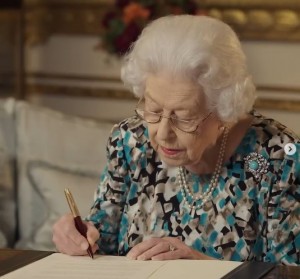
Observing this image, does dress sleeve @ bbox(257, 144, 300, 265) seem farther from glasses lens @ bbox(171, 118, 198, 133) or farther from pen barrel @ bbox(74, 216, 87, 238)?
pen barrel @ bbox(74, 216, 87, 238)

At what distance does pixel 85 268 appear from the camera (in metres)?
1.60

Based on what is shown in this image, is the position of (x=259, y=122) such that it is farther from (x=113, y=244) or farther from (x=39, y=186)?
(x=39, y=186)

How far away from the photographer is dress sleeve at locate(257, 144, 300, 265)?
1.94 meters

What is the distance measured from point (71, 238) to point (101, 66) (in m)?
2.16

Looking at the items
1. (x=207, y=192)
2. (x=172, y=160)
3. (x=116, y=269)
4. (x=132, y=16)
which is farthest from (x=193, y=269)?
(x=132, y=16)

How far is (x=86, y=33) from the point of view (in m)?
3.90

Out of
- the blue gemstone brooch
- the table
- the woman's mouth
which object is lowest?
the table

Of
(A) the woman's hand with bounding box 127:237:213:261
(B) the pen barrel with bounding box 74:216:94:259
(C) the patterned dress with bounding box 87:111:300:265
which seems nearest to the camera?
(A) the woman's hand with bounding box 127:237:213:261

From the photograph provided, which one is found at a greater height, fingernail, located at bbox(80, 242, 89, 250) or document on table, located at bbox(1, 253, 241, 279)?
document on table, located at bbox(1, 253, 241, 279)

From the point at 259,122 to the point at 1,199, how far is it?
45.7 inches

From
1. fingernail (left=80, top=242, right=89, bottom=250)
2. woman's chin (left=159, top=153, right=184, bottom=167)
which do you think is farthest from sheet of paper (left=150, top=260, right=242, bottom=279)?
woman's chin (left=159, top=153, right=184, bottom=167)

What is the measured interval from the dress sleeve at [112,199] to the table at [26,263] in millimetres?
364

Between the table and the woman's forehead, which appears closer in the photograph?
the table

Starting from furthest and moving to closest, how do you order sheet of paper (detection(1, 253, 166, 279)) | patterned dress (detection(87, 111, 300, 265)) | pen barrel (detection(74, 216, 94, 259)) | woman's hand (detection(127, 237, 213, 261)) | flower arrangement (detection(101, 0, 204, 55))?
1. flower arrangement (detection(101, 0, 204, 55))
2. patterned dress (detection(87, 111, 300, 265))
3. pen barrel (detection(74, 216, 94, 259))
4. woman's hand (detection(127, 237, 213, 261))
5. sheet of paper (detection(1, 253, 166, 279))
